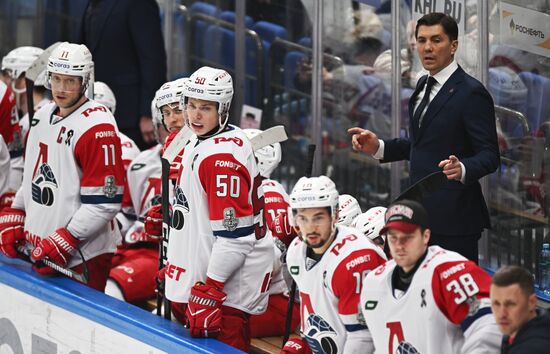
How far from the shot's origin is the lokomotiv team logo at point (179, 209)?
5.29 metres

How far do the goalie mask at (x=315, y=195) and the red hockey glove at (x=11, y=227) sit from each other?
194 centimetres

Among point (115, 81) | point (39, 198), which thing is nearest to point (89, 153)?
point (39, 198)

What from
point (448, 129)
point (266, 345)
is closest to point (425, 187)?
point (448, 129)

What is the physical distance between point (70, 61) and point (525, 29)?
75.7 inches

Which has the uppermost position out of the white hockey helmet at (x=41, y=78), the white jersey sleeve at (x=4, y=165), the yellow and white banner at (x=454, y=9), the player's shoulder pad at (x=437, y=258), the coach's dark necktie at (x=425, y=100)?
the yellow and white banner at (x=454, y=9)

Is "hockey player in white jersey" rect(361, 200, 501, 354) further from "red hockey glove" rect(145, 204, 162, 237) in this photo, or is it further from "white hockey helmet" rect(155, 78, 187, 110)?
"white hockey helmet" rect(155, 78, 187, 110)

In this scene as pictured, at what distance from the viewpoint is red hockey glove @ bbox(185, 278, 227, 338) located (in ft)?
16.9

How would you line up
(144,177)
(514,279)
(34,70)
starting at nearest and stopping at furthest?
1. (514,279)
2. (34,70)
3. (144,177)

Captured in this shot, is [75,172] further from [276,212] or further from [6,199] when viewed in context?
[6,199]

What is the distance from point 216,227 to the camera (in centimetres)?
517

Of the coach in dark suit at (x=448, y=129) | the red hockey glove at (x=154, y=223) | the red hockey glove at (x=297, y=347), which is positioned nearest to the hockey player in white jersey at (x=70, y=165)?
the red hockey glove at (x=154, y=223)

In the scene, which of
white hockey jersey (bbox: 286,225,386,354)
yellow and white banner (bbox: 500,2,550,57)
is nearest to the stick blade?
white hockey jersey (bbox: 286,225,386,354)

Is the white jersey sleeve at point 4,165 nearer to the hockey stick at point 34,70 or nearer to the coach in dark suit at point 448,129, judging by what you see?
the hockey stick at point 34,70

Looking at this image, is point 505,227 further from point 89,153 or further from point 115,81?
point 115,81
